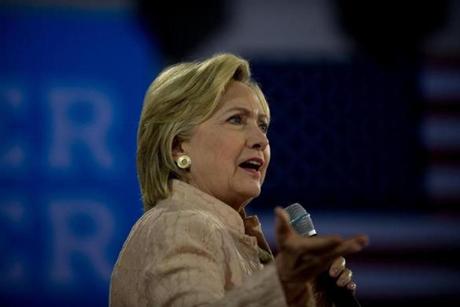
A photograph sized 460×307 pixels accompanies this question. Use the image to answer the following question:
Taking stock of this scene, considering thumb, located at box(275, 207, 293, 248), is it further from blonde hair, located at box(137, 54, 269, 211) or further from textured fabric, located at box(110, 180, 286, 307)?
blonde hair, located at box(137, 54, 269, 211)

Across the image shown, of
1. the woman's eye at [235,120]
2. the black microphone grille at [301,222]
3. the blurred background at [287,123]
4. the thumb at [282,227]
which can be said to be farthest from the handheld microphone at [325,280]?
the blurred background at [287,123]

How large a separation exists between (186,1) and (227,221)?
1.80 m

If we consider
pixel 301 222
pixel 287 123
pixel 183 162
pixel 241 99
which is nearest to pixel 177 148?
pixel 183 162

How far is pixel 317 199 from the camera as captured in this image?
3.11 meters

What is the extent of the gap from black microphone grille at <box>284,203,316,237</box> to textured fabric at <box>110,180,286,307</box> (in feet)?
0.23

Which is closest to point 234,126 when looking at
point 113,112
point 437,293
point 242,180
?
point 242,180

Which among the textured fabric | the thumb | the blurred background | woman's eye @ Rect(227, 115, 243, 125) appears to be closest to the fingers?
the textured fabric

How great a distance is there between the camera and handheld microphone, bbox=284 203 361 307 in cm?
149

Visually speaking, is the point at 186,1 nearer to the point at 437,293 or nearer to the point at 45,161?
the point at 45,161

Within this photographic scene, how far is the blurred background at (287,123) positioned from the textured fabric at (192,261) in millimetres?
1521

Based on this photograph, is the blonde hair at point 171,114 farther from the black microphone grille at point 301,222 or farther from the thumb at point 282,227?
the thumb at point 282,227

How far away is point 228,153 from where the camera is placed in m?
1.55

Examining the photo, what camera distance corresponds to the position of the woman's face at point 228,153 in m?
1.54

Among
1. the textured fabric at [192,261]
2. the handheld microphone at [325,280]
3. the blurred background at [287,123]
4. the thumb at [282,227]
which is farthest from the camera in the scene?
the blurred background at [287,123]
